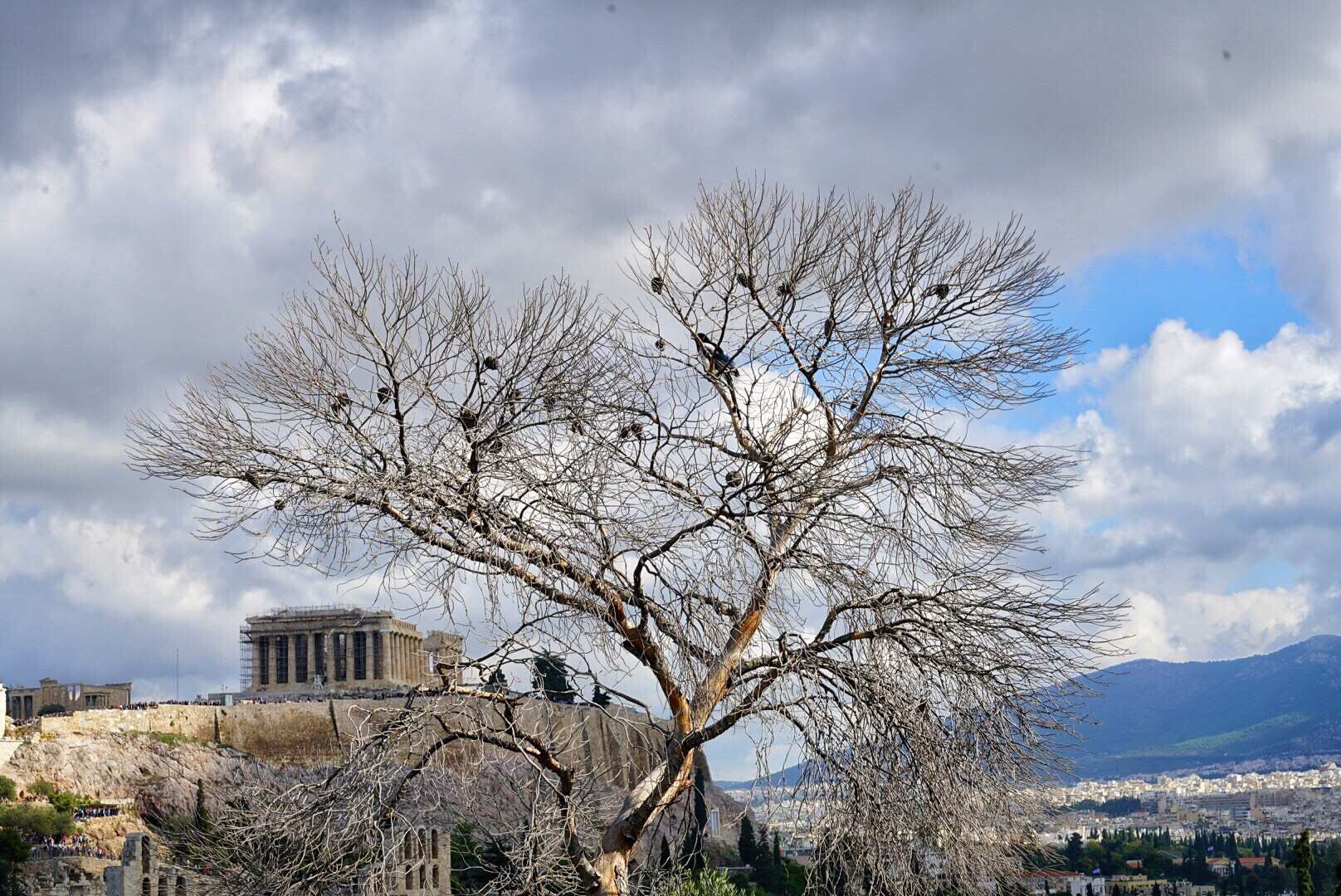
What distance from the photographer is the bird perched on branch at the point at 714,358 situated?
30.1 ft

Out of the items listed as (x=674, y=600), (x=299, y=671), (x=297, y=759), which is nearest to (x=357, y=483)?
(x=674, y=600)

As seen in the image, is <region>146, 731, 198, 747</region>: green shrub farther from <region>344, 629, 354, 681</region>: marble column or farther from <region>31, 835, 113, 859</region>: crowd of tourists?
<region>344, 629, 354, 681</region>: marble column

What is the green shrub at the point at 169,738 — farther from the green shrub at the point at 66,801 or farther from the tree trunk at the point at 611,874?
the tree trunk at the point at 611,874

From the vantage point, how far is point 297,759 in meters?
63.2

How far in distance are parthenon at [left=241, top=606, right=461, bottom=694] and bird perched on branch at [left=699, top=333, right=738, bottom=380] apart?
77.4 meters

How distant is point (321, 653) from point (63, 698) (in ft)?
50.1

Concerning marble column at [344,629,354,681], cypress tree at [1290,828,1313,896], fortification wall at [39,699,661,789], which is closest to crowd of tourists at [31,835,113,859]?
fortification wall at [39,699,661,789]

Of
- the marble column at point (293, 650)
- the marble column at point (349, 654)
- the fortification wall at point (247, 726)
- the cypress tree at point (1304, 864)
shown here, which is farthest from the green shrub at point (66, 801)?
the marble column at point (293, 650)

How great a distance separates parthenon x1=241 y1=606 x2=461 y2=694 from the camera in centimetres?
8625

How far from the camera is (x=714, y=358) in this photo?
363 inches

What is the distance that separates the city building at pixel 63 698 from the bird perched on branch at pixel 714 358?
73935 mm

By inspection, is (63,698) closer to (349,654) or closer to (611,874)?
(349,654)

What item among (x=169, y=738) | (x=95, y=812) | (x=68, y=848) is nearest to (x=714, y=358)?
(x=68, y=848)

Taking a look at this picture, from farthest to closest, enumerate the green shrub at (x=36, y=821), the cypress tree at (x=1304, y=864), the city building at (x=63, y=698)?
the city building at (x=63, y=698), the green shrub at (x=36, y=821), the cypress tree at (x=1304, y=864)
